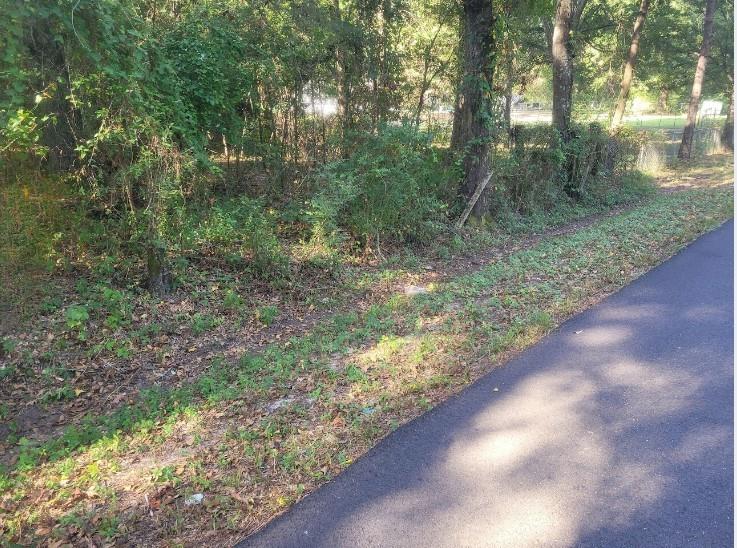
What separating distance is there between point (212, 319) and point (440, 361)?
3.11 metres

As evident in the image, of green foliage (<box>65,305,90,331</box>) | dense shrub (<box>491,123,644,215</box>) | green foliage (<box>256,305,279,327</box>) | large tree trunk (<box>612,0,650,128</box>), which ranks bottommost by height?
green foliage (<box>256,305,279,327</box>)

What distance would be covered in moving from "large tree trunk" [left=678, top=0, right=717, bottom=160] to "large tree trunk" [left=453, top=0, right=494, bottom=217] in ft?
52.7

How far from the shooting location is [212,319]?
6.95 m

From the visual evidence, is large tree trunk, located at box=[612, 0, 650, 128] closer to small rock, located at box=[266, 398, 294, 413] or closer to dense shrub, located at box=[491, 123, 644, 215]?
dense shrub, located at box=[491, 123, 644, 215]

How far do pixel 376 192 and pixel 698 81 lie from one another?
20.1 metres

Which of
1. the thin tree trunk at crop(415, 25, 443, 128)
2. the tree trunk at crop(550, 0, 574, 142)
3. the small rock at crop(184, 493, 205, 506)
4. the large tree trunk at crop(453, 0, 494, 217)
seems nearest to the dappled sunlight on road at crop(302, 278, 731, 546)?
the small rock at crop(184, 493, 205, 506)

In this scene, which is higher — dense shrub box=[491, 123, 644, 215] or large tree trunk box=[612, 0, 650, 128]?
large tree trunk box=[612, 0, 650, 128]

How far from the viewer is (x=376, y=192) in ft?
31.0

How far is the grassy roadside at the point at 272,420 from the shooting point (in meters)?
3.49

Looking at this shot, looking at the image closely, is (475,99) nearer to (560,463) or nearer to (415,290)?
(415,290)

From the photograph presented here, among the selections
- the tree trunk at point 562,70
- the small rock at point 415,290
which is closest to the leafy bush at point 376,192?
the small rock at point 415,290

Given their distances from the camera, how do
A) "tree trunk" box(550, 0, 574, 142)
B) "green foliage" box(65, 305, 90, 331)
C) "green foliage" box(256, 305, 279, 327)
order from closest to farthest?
"green foliage" box(65, 305, 90, 331), "green foliage" box(256, 305, 279, 327), "tree trunk" box(550, 0, 574, 142)

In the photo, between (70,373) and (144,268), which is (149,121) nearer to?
(144,268)

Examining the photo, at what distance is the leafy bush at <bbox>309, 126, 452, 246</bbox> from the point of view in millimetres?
8984
